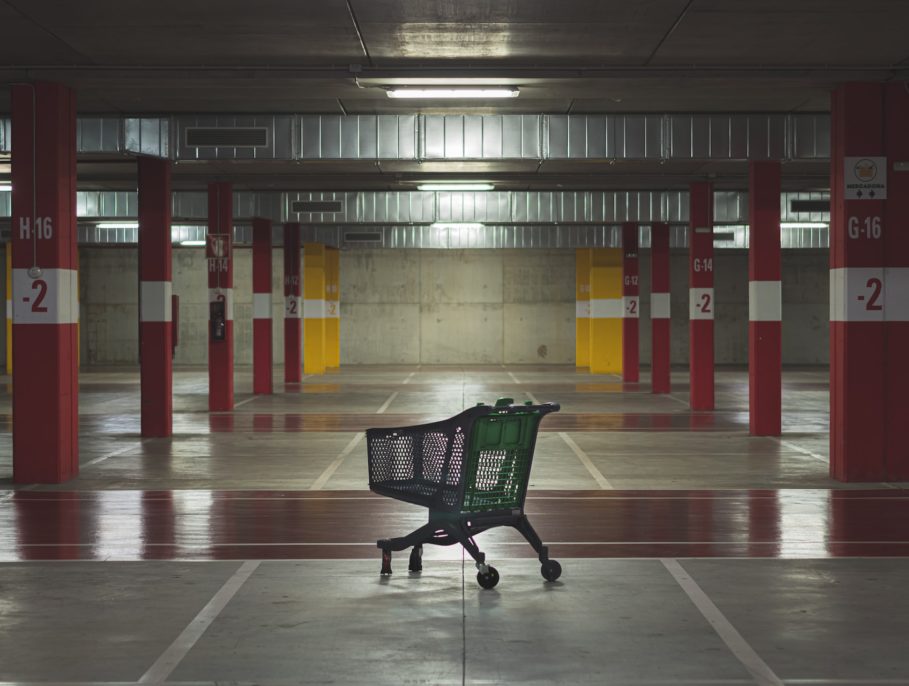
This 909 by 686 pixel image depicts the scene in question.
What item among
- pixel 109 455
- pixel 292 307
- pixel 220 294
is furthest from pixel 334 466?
pixel 292 307

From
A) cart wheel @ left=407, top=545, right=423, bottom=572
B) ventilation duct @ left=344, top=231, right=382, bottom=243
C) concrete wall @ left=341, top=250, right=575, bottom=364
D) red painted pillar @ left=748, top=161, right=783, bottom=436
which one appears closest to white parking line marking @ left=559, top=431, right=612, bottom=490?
red painted pillar @ left=748, top=161, right=783, bottom=436

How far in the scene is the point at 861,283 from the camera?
1322cm

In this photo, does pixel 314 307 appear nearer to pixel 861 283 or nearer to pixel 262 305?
pixel 262 305

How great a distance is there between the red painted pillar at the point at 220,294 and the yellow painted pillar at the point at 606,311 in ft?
53.5

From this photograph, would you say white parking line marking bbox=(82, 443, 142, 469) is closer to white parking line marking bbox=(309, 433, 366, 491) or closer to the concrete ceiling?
white parking line marking bbox=(309, 433, 366, 491)

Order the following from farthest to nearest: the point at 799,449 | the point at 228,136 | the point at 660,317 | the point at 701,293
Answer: the point at 660,317
the point at 701,293
the point at 228,136
the point at 799,449

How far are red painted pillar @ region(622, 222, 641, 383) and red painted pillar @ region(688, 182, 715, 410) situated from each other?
8734 mm

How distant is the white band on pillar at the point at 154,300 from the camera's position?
18.4m

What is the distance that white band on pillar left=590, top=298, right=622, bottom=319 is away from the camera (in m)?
37.3

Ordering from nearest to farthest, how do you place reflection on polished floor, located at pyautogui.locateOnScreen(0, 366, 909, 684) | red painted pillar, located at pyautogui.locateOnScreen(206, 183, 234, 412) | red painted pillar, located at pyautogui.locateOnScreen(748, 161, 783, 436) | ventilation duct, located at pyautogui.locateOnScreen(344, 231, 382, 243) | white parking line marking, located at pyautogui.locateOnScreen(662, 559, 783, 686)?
white parking line marking, located at pyautogui.locateOnScreen(662, 559, 783, 686), reflection on polished floor, located at pyautogui.locateOnScreen(0, 366, 909, 684), red painted pillar, located at pyautogui.locateOnScreen(748, 161, 783, 436), red painted pillar, located at pyautogui.locateOnScreen(206, 183, 234, 412), ventilation duct, located at pyautogui.locateOnScreen(344, 231, 382, 243)

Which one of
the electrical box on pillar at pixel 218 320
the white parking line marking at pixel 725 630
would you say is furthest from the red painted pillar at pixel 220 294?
the white parking line marking at pixel 725 630

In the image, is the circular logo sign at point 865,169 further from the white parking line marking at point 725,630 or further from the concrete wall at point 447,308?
the concrete wall at point 447,308

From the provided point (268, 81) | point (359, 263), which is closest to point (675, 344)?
point (359, 263)

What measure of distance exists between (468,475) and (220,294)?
50.4 feet
